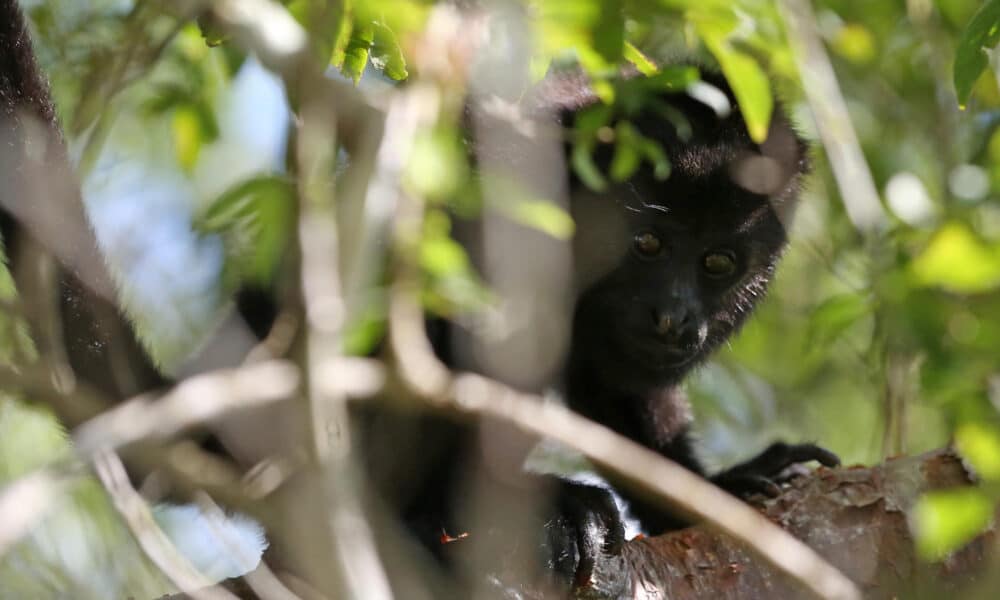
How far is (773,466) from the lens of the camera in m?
4.04

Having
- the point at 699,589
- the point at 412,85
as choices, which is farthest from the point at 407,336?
the point at 699,589

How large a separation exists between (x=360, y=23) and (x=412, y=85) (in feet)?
0.93

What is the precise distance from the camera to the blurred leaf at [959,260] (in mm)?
2895

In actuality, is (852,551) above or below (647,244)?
below

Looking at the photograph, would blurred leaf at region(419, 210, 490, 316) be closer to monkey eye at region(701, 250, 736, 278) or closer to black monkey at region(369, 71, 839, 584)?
black monkey at region(369, 71, 839, 584)

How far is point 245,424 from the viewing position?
2.90 meters

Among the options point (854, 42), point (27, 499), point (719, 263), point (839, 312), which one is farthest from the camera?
point (854, 42)

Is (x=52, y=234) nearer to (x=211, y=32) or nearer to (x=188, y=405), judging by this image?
(x=211, y=32)

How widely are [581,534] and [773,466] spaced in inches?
40.5

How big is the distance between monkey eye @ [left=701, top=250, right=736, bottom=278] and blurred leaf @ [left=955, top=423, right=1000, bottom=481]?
1.50m

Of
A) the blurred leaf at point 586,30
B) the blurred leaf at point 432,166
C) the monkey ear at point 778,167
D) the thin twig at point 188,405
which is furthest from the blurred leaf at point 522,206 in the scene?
the monkey ear at point 778,167

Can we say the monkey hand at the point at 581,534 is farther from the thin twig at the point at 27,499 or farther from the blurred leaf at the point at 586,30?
the thin twig at the point at 27,499

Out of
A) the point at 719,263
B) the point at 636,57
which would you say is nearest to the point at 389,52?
the point at 636,57

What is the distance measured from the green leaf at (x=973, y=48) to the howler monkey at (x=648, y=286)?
91 cm
